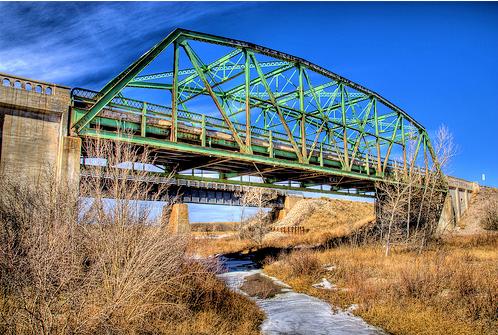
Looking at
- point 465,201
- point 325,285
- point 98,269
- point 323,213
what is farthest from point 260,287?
point 465,201

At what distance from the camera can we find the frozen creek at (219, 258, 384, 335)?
1073 centimetres

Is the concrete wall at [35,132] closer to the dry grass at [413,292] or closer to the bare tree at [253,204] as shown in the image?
the dry grass at [413,292]

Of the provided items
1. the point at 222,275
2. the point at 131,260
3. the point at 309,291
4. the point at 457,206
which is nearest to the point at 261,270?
the point at 222,275

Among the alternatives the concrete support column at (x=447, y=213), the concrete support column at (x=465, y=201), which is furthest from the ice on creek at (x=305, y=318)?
the concrete support column at (x=465, y=201)

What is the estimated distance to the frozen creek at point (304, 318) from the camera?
10727 mm

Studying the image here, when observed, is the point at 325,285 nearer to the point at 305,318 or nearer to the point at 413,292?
the point at 413,292

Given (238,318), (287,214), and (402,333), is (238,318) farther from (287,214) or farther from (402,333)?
(287,214)

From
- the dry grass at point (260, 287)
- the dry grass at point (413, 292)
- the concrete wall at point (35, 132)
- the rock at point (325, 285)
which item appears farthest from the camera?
the rock at point (325, 285)

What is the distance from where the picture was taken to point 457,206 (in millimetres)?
42250

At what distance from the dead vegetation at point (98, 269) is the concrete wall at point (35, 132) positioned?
640 millimetres

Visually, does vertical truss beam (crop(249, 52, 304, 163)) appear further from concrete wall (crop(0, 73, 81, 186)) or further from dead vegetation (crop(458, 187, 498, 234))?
dead vegetation (crop(458, 187, 498, 234))

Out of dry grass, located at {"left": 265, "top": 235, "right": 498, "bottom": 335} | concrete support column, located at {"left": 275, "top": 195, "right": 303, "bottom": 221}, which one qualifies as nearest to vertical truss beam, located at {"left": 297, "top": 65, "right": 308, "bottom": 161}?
dry grass, located at {"left": 265, "top": 235, "right": 498, "bottom": 335}

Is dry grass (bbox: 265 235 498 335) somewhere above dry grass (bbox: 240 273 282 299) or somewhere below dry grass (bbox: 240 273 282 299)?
above

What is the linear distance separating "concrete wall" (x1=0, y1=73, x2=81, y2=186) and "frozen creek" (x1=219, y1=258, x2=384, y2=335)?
8201 millimetres
